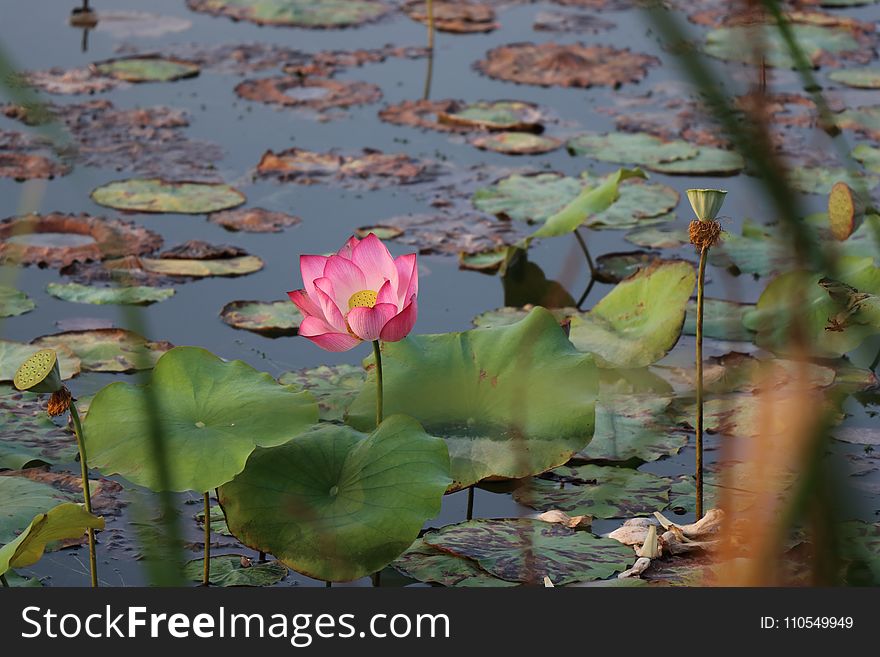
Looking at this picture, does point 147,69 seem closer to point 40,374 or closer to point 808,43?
point 808,43

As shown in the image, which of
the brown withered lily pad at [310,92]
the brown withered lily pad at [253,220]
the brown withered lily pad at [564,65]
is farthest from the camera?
the brown withered lily pad at [564,65]

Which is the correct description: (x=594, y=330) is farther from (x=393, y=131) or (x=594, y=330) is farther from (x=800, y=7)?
(x=800, y=7)

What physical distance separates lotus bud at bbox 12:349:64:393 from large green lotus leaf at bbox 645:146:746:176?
8.72 feet

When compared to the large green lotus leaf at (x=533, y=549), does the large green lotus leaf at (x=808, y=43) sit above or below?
above

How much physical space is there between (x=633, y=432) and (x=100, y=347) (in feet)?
3.71

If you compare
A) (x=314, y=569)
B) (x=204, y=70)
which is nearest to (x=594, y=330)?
(x=314, y=569)

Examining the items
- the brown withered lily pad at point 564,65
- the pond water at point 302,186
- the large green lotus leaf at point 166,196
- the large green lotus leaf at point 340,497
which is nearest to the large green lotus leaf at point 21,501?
the pond water at point 302,186

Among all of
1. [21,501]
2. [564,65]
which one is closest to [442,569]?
[21,501]

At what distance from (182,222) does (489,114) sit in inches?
53.6

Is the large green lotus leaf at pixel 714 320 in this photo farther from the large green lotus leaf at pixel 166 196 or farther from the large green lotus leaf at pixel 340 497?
the large green lotus leaf at pixel 166 196

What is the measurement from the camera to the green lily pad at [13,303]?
8.91ft

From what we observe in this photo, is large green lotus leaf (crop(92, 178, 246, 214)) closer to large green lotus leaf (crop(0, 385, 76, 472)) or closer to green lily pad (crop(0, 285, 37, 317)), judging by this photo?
green lily pad (crop(0, 285, 37, 317))

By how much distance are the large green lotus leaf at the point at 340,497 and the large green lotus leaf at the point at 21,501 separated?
14.5 inches

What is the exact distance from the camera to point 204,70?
15.7 ft
